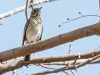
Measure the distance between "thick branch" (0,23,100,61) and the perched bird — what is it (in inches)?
102

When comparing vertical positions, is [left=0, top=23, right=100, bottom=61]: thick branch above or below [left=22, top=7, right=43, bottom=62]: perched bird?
below

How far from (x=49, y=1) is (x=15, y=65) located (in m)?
0.98

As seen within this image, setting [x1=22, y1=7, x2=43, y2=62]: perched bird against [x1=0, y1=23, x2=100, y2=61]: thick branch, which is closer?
[x1=0, y1=23, x2=100, y2=61]: thick branch

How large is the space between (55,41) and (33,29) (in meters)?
2.95

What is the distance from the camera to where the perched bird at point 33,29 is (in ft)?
16.3

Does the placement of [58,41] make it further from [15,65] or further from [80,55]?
[15,65]

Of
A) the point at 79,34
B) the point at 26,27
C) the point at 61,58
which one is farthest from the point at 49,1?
the point at 26,27

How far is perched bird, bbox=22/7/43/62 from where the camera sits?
16.3ft

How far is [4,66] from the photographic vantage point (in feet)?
8.30

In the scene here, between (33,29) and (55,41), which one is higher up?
(33,29)

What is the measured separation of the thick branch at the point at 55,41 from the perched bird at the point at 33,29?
2599 millimetres

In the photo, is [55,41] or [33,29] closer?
[55,41]

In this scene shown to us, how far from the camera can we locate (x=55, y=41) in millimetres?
2107

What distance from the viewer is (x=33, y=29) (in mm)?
5035
